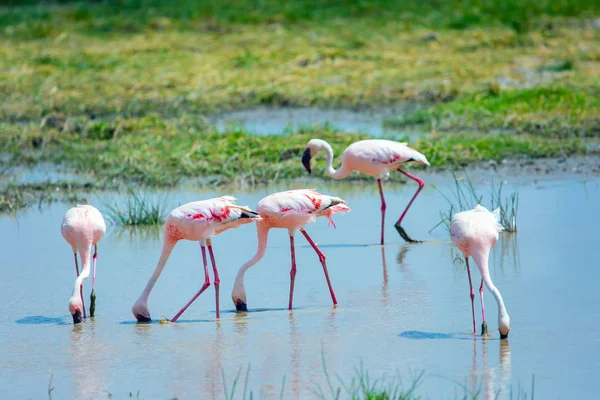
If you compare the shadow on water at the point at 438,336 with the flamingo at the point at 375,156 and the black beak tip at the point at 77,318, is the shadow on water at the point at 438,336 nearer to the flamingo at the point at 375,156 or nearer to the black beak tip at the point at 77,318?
the black beak tip at the point at 77,318

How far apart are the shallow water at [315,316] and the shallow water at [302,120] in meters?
3.59

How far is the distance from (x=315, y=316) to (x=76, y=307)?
1.39 metres

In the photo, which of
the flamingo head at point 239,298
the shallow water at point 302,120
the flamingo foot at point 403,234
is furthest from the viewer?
the shallow water at point 302,120

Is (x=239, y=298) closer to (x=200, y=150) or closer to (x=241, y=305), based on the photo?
(x=241, y=305)

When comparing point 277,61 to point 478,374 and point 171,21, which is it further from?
point 478,374

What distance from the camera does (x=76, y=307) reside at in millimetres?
6469

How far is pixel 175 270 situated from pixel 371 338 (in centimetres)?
222

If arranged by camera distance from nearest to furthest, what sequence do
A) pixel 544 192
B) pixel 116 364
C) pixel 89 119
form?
pixel 116 364, pixel 544 192, pixel 89 119

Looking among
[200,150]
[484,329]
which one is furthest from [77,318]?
[200,150]

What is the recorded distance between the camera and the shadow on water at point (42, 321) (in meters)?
6.58

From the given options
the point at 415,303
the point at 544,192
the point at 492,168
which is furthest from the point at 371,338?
the point at 492,168

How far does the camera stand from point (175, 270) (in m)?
7.83

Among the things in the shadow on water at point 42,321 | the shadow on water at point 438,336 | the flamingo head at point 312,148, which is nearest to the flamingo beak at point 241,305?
the shadow on water at point 42,321

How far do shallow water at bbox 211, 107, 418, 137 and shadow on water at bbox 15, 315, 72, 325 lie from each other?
615 centimetres
